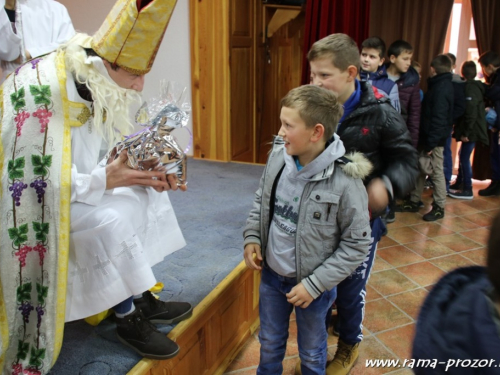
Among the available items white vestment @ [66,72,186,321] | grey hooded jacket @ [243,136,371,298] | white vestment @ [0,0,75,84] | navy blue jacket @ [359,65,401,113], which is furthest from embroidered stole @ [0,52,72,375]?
navy blue jacket @ [359,65,401,113]

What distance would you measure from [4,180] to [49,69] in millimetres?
331

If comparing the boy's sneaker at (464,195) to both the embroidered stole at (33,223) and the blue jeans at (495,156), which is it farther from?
the embroidered stole at (33,223)

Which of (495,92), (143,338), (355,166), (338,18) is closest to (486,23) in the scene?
(495,92)

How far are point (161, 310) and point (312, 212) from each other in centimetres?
63

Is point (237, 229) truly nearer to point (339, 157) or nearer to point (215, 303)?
point (215, 303)

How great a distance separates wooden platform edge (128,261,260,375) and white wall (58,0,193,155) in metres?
1.89

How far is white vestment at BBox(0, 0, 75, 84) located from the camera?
6.48 ft

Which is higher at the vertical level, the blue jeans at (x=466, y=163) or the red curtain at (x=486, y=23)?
the red curtain at (x=486, y=23)

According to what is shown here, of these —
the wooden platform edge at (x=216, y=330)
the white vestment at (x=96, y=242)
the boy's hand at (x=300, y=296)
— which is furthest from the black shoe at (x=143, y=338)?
the boy's hand at (x=300, y=296)

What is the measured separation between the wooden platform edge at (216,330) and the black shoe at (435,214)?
1.97 meters

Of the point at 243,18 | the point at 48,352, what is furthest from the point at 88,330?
the point at 243,18

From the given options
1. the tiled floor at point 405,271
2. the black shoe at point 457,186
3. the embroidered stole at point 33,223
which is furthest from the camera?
the black shoe at point 457,186

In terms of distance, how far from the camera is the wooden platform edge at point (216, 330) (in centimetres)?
152

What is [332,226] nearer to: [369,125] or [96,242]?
[369,125]
